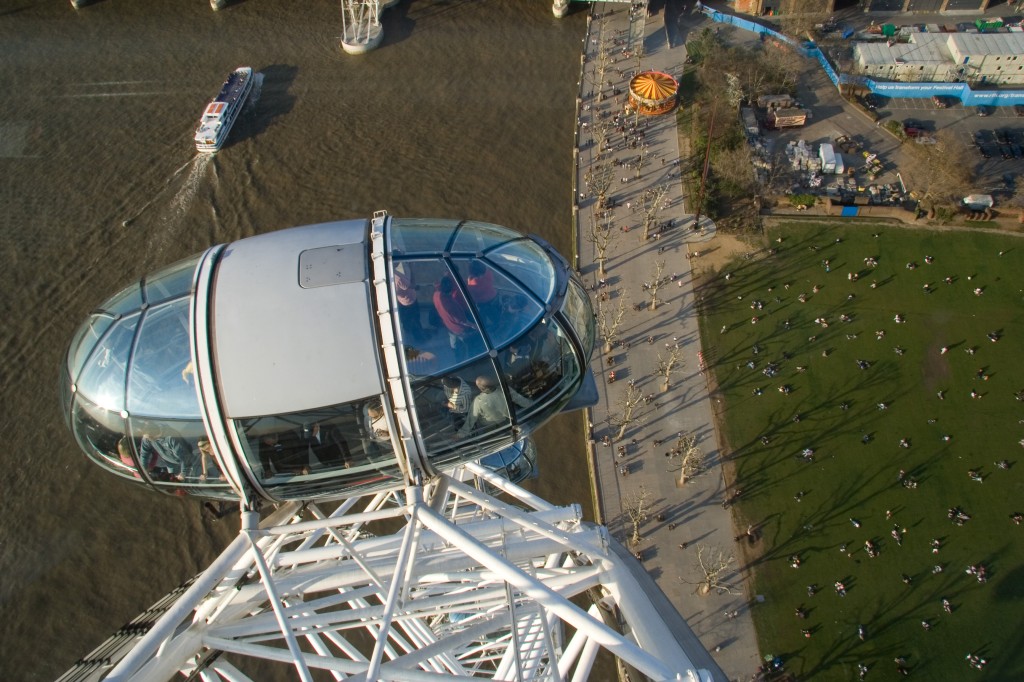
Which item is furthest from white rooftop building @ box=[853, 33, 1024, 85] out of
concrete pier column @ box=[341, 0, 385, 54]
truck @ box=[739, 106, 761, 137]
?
concrete pier column @ box=[341, 0, 385, 54]

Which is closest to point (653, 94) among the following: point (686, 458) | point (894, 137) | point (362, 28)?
point (894, 137)

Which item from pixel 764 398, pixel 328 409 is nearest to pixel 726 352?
pixel 764 398

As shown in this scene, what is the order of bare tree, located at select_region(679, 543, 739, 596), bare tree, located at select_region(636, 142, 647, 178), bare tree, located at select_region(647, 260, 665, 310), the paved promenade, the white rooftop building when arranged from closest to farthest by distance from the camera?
bare tree, located at select_region(679, 543, 739, 596) → the paved promenade → bare tree, located at select_region(647, 260, 665, 310) → bare tree, located at select_region(636, 142, 647, 178) → the white rooftop building

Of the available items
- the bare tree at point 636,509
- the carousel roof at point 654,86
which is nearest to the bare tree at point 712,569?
the bare tree at point 636,509

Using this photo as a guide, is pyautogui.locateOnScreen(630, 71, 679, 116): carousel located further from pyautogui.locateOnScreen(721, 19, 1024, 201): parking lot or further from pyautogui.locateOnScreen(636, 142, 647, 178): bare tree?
pyautogui.locateOnScreen(721, 19, 1024, 201): parking lot

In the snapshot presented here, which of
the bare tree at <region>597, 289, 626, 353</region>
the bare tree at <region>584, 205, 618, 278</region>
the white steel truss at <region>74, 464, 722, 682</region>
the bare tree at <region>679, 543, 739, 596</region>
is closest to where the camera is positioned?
the white steel truss at <region>74, 464, 722, 682</region>

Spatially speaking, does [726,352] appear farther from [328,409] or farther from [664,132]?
[328,409]
